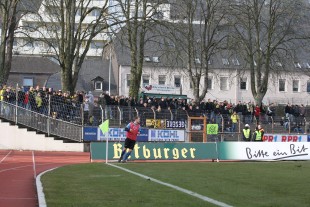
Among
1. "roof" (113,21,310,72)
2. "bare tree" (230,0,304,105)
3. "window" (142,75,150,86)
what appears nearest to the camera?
"roof" (113,21,310,72)

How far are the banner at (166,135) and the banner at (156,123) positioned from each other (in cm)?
25

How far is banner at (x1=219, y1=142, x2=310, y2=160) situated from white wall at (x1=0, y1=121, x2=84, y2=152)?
369 inches

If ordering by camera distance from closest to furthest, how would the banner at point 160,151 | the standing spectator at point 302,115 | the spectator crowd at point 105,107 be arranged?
the banner at point 160,151
the spectator crowd at point 105,107
the standing spectator at point 302,115

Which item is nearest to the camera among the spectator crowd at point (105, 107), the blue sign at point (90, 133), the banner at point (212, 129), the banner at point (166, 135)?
the spectator crowd at point (105, 107)

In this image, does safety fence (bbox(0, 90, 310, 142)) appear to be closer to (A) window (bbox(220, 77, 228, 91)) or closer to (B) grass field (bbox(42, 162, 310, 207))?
(B) grass field (bbox(42, 162, 310, 207))

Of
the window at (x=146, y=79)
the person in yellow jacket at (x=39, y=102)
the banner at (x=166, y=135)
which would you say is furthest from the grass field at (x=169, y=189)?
the window at (x=146, y=79)

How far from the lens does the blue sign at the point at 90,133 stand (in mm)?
33156

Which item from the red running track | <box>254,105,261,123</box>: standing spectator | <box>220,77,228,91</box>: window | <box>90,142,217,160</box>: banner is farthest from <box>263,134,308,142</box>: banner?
<box>220,77,228,91</box>: window

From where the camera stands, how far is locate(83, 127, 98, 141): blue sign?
33.2 meters

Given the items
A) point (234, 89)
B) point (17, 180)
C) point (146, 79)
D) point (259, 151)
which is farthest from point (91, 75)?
point (17, 180)

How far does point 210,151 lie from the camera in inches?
1106

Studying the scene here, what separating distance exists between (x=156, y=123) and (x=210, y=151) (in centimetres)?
735

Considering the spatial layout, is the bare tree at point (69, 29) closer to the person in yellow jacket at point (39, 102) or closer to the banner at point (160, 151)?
the person in yellow jacket at point (39, 102)

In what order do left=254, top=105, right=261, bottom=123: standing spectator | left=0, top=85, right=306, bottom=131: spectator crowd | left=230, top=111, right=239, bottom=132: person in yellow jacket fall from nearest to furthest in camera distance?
left=0, top=85, right=306, bottom=131: spectator crowd → left=230, top=111, right=239, bottom=132: person in yellow jacket → left=254, top=105, right=261, bottom=123: standing spectator
